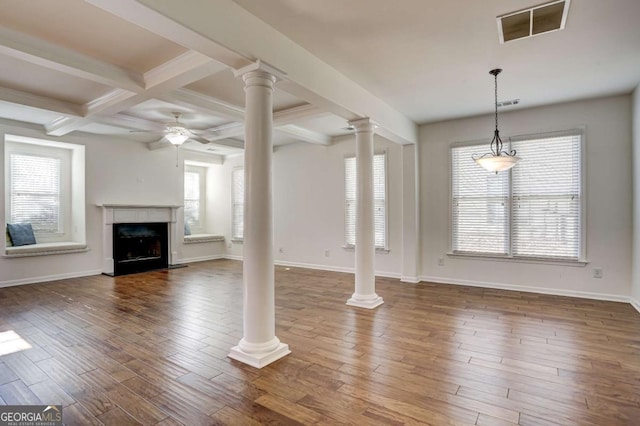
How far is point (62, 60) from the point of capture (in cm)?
315

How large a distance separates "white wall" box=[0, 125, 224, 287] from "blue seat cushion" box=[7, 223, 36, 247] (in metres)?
0.49

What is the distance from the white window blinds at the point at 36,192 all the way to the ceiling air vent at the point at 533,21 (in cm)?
797

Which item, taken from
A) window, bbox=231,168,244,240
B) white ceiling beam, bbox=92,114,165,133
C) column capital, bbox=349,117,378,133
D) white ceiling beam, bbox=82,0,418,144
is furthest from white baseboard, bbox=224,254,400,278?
white ceiling beam, bbox=92,114,165,133

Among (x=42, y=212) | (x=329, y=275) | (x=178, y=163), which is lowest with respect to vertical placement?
(x=329, y=275)

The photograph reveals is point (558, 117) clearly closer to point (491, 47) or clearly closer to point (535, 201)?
point (535, 201)

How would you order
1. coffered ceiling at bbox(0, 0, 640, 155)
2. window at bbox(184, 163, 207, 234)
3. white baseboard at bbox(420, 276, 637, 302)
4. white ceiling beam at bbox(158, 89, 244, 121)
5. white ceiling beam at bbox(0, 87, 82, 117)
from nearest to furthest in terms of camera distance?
1. coffered ceiling at bbox(0, 0, 640, 155)
2. white ceiling beam at bbox(158, 89, 244, 121)
3. white ceiling beam at bbox(0, 87, 82, 117)
4. white baseboard at bbox(420, 276, 637, 302)
5. window at bbox(184, 163, 207, 234)

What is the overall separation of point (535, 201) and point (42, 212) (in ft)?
29.2

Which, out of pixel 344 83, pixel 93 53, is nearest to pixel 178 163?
pixel 93 53

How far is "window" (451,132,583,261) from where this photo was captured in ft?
16.5

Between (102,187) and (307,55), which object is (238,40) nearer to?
(307,55)

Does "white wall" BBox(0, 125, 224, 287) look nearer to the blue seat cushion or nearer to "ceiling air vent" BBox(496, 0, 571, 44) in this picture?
the blue seat cushion

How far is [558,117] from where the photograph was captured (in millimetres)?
5086

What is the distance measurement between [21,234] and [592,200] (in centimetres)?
952

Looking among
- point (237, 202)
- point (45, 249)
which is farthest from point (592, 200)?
point (45, 249)
